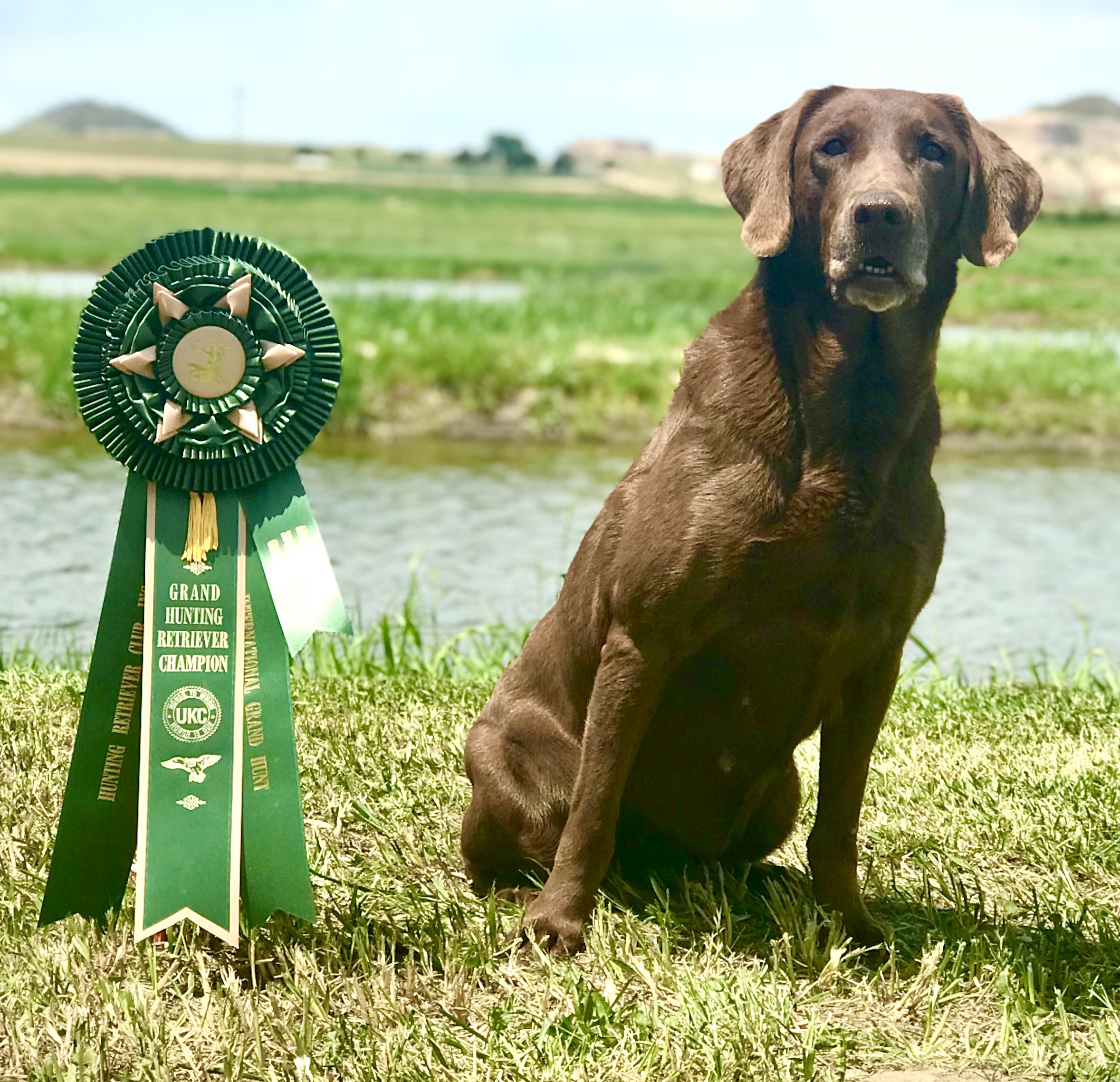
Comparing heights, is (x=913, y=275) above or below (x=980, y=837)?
above

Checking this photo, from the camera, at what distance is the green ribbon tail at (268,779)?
9.40 feet

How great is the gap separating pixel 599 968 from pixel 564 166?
283 ft

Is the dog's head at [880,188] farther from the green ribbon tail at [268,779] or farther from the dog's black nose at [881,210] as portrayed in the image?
the green ribbon tail at [268,779]

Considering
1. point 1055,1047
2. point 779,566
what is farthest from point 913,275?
point 1055,1047

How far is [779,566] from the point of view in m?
2.79

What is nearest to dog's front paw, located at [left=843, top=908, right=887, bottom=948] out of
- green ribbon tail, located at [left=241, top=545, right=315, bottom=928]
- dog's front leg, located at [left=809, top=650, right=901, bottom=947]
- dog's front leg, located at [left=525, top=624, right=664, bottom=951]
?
dog's front leg, located at [left=809, top=650, right=901, bottom=947]

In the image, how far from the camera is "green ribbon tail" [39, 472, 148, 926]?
289 centimetres

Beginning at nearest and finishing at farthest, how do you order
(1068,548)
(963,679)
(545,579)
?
(963,679), (545,579), (1068,548)

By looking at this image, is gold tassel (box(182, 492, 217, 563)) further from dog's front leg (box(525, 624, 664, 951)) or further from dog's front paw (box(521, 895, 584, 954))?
dog's front paw (box(521, 895, 584, 954))

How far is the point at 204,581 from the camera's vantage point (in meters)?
2.85

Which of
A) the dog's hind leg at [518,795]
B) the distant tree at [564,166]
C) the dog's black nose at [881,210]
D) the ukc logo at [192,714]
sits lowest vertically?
the dog's hind leg at [518,795]

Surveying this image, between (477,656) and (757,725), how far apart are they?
2.82 m

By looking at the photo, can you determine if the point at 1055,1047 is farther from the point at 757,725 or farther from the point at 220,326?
the point at 220,326

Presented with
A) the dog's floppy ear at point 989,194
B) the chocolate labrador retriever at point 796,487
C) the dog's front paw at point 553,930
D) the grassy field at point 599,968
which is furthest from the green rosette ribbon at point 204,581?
the dog's floppy ear at point 989,194
